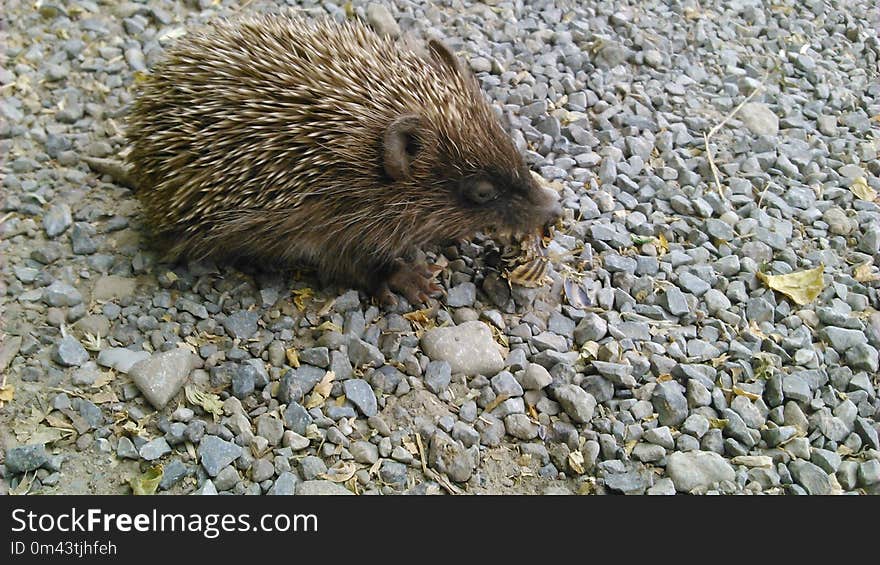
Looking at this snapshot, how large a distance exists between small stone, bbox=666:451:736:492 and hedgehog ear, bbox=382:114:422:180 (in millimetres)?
2048

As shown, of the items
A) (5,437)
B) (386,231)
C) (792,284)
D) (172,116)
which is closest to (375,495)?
(386,231)

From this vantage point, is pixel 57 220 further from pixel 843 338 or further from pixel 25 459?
pixel 843 338

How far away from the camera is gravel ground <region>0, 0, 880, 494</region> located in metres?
4.11

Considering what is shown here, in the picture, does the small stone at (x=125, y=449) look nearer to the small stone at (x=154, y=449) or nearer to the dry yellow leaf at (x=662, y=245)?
the small stone at (x=154, y=449)

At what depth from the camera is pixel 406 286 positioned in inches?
193

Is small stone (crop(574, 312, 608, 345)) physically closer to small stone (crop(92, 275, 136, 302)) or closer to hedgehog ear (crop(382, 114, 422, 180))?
hedgehog ear (crop(382, 114, 422, 180))

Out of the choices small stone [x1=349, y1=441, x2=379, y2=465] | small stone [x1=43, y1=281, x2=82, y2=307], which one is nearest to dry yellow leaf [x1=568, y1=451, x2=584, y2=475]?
Answer: small stone [x1=349, y1=441, x2=379, y2=465]

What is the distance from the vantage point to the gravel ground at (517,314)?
4109 millimetres

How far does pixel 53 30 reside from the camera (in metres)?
6.57

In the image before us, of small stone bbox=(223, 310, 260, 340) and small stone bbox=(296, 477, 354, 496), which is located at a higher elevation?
small stone bbox=(223, 310, 260, 340)

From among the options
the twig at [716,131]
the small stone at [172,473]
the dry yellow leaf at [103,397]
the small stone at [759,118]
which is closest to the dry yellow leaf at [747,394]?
the twig at [716,131]

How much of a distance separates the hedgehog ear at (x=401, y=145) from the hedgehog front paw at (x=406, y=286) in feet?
1.96

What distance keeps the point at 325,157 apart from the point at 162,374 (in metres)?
1.42

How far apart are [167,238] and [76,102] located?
1.86 m
